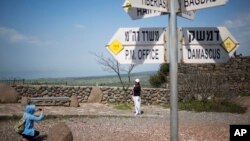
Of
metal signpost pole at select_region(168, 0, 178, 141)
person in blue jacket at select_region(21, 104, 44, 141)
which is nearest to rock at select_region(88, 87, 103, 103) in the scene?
person in blue jacket at select_region(21, 104, 44, 141)

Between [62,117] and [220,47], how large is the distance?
1169cm

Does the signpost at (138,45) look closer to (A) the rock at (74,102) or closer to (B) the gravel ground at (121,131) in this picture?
(B) the gravel ground at (121,131)

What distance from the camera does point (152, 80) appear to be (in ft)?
95.7

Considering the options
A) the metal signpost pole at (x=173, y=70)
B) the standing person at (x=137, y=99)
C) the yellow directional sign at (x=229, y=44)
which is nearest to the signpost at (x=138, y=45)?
the metal signpost pole at (x=173, y=70)

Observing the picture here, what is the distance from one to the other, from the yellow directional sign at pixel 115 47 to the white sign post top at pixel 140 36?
0.04m

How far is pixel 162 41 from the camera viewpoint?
148 inches

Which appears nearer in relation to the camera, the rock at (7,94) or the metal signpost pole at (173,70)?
the metal signpost pole at (173,70)

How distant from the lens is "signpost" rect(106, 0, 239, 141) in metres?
3.60

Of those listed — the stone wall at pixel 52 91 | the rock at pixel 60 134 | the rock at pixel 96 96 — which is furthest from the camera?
the stone wall at pixel 52 91

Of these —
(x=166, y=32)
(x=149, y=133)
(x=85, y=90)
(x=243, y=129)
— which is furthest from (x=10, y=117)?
(x=166, y=32)

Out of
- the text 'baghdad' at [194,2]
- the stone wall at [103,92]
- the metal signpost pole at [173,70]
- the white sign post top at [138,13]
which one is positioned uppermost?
the text 'baghdad' at [194,2]

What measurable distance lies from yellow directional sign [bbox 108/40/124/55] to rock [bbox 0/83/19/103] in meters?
18.3

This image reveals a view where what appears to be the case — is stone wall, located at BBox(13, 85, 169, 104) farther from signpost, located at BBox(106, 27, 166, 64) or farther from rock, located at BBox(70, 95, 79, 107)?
signpost, located at BBox(106, 27, 166, 64)

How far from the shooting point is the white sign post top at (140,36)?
3.77 meters
